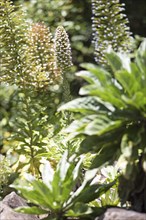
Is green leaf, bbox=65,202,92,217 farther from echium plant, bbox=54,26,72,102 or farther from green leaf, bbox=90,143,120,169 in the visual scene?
echium plant, bbox=54,26,72,102

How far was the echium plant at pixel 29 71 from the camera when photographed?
19.4 ft

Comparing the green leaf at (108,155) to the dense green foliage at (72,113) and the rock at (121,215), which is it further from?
the rock at (121,215)

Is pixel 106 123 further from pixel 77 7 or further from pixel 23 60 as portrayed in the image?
pixel 77 7

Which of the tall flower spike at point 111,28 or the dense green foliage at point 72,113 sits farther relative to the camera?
the tall flower spike at point 111,28

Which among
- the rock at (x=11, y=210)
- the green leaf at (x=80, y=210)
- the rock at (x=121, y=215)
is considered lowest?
the rock at (x=11, y=210)

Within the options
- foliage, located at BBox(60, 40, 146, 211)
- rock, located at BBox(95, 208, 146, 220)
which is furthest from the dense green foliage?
rock, located at BBox(95, 208, 146, 220)

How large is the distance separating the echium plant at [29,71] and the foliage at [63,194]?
1831 millimetres

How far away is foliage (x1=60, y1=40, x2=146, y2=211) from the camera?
12.3 feet

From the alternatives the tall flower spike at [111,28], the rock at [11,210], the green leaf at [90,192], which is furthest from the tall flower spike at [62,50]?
the green leaf at [90,192]

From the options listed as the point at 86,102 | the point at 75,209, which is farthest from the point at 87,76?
the point at 75,209

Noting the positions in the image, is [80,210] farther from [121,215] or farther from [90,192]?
[121,215]

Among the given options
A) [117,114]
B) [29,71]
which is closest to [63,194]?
[117,114]

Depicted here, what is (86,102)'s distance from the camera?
402 cm

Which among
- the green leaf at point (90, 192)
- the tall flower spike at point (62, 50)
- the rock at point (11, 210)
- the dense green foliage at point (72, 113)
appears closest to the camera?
the dense green foliage at point (72, 113)
